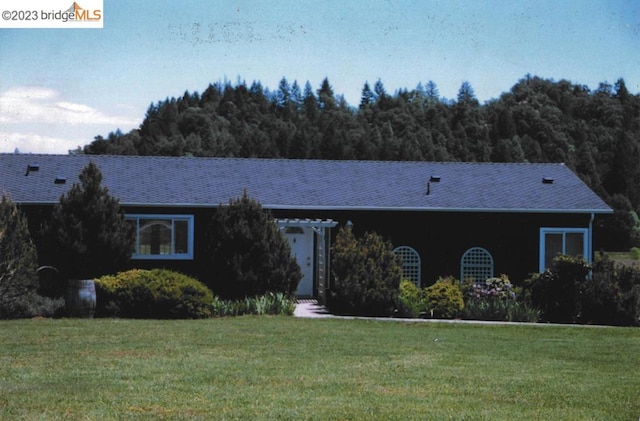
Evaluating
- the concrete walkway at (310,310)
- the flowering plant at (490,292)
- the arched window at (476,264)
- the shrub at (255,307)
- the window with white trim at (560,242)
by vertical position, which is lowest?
the concrete walkway at (310,310)

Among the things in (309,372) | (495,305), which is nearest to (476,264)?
(495,305)

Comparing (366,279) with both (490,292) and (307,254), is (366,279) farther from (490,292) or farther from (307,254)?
(307,254)

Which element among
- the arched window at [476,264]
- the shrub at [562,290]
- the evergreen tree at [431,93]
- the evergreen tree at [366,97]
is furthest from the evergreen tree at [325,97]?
the shrub at [562,290]

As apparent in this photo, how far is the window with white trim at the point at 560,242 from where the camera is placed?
2708cm

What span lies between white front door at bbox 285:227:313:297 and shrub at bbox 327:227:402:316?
4.90 metres

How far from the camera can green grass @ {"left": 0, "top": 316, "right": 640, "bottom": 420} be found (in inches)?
396

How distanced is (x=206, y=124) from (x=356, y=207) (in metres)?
13.3

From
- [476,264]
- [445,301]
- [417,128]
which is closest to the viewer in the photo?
[445,301]

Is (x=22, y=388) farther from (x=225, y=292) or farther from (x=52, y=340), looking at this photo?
(x=225, y=292)

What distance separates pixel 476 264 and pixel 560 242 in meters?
2.51

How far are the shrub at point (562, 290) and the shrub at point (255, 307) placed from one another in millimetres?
5958

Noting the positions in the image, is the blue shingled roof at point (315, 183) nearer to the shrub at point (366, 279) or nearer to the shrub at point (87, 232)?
the shrub at point (87, 232)

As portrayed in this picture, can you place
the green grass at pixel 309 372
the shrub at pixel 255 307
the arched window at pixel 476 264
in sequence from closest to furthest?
the green grass at pixel 309 372, the shrub at pixel 255 307, the arched window at pixel 476 264

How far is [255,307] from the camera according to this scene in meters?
21.9
